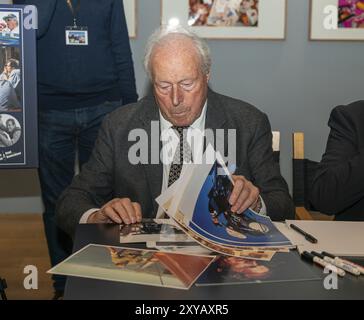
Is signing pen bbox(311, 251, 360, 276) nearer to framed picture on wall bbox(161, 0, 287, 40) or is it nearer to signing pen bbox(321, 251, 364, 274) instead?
signing pen bbox(321, 251, 364, 274)

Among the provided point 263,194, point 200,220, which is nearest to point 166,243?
point 200,220

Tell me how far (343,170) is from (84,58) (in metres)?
1.63

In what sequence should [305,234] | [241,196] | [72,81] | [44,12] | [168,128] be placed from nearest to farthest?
[305,234]
[241,196]
[168,128]
[44,12]
[72,81]

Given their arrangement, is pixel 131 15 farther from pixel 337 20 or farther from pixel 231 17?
pixel 337 20

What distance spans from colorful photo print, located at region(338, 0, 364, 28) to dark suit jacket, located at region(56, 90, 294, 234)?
211cm

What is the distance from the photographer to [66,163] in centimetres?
314

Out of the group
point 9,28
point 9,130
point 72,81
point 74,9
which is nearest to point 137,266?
point 9,130

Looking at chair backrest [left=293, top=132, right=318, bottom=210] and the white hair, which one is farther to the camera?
chair backrest [left=293, top=132, right=318, bottom=210]

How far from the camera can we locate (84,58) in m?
3.00

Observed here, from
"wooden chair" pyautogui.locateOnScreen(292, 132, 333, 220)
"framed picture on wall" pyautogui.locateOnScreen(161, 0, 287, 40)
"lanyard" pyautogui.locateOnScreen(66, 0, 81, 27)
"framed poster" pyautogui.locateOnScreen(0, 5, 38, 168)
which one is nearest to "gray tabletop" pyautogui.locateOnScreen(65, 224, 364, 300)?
"wooden chair" pyautogui.locateOnScreen(292, 132, 333, 220)

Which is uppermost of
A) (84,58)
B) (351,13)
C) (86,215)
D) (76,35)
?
(351,13)

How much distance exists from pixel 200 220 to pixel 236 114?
82 centimetres

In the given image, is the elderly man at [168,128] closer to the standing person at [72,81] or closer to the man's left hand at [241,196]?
the man's left hand at [241,196]

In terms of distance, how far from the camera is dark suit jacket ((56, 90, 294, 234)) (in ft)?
6.33
